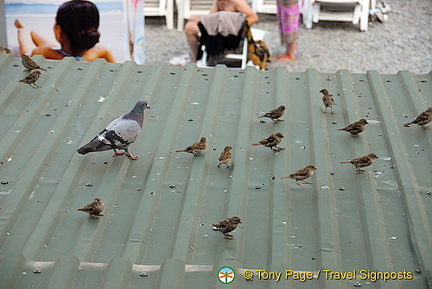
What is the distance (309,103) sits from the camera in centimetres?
722

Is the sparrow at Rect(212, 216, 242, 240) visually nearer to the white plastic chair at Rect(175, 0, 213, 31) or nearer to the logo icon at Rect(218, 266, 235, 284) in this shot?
the logo icon at Rect(218, 266, 235, 284)

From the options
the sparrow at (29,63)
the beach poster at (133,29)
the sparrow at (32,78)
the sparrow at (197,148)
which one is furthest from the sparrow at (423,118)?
the beach poster at (133,29)

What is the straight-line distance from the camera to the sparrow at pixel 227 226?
4.98 metres

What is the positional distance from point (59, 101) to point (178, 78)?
1.25 m

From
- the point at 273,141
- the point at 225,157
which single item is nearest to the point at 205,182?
the point at 225,157

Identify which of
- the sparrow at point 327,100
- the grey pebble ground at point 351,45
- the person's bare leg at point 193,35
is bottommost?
the grey pebble ground at point 351,45

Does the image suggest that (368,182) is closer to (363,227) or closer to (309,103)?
(363,227)

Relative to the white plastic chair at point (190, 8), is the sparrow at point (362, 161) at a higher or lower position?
higher

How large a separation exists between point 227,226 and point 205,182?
0.89 metres

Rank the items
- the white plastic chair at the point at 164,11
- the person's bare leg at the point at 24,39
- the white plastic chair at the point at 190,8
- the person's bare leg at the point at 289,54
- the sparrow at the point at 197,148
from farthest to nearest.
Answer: the white plastic chair at the point at 164,11 → the white plastic chair at the point at 190,8 → the person's bare leg at the point at 289,54 → the person's bare leg at the point at 24,39 → the sparrow at the point at 197,148

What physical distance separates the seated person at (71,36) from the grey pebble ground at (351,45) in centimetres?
373

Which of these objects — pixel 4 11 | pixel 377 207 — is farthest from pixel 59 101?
pixel 4 11

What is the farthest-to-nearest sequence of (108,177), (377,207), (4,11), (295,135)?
(4,11)
(295,135)
(108,177)
(377,207)

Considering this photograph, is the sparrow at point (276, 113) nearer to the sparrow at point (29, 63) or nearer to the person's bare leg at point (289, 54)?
the sparrow at point (29, 63)
